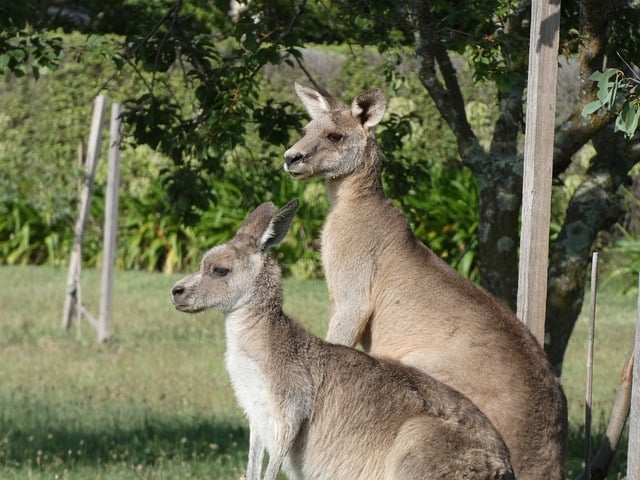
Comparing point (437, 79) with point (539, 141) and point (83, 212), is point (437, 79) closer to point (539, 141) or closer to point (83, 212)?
point (539, 141)

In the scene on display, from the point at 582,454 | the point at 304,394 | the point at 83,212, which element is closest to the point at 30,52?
the point at 304,394

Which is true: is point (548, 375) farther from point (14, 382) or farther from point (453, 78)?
point (14, 382)

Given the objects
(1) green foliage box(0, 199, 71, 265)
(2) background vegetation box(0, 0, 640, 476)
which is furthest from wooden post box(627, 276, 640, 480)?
(1) green foliage box(0, 199, 71, 265)

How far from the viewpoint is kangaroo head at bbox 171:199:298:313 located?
4.47 meters

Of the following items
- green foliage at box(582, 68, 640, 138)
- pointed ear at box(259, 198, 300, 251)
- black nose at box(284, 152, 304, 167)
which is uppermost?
green foliage at box(582, 68, 640, 138)

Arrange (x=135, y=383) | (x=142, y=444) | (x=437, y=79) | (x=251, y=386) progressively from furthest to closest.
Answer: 1. (x=135, y=383)
2. (x=142, y=444)
3. (x=437, y=79)
4. (x=251, y=386)

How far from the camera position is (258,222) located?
457 cm

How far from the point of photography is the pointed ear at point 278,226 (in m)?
4.50

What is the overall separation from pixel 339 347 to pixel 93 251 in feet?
45.8

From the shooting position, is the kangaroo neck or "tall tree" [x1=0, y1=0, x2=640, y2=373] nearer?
the kangaroo neck

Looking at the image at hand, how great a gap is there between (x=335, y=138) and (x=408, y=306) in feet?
2.92

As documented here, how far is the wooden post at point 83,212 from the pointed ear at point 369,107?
7439 mm

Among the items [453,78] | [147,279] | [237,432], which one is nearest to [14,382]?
[237,432]

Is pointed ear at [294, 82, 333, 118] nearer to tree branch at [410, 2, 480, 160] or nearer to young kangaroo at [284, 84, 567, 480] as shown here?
young kangaroo at [284, 84, 567, 480]
